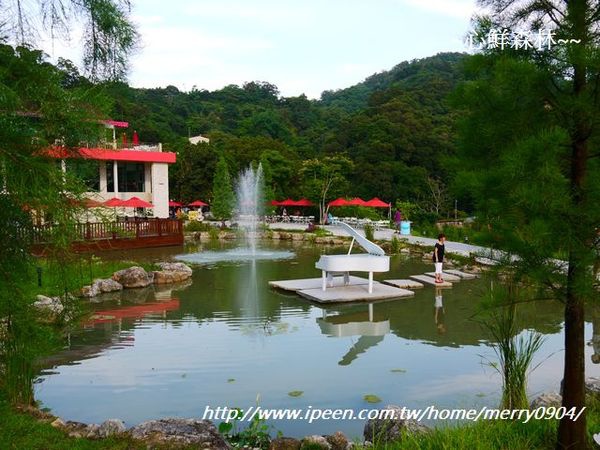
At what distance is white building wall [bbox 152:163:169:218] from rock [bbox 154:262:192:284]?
12.3 m

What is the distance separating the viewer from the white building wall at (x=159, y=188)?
22.9m

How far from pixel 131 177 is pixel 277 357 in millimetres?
18971

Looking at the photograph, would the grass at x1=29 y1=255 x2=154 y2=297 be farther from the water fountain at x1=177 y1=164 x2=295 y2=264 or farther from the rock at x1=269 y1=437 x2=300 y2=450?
the water fountain at x1=177 y1=164 x2=295 y2=264

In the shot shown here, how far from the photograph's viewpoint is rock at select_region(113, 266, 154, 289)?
9.99 metres

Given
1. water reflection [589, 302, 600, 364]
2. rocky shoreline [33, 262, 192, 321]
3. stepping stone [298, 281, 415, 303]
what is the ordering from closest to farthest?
water reflection [589, 302, 600, 364]
stepping stone [298, 281, 415, 303]
rocky shoreline [33, 262, 192, 321]

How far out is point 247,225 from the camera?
25.3 metres

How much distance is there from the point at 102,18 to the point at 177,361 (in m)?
4.04

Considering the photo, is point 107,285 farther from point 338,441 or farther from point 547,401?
point 547,401

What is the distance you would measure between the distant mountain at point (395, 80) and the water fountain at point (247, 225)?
669 inches

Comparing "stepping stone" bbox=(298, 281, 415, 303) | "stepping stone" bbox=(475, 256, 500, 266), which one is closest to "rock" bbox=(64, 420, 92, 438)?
"stepping stone" bbox=(475, 256, 500, 266)

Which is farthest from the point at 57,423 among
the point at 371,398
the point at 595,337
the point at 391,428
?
the point at 595,337

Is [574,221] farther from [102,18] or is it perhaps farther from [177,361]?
[177,361]

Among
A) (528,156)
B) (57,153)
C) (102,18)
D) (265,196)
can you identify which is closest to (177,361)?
(57,153)

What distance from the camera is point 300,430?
4.09 meters
